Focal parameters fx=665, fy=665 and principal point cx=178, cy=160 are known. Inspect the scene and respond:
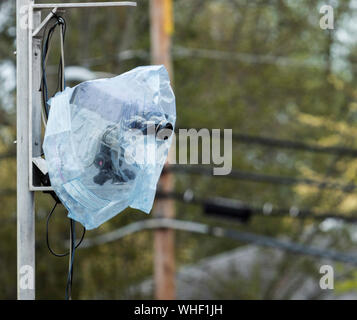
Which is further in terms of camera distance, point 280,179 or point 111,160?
point 280,179

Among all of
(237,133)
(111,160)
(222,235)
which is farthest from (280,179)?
(111,160)

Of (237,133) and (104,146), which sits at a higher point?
(237,133)

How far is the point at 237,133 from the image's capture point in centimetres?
1416

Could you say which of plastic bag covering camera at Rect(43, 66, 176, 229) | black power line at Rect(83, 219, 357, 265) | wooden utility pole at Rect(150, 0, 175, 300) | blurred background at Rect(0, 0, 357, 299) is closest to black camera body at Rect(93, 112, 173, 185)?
plastic bag covering camera at Rect(43, 66, 176, 229)

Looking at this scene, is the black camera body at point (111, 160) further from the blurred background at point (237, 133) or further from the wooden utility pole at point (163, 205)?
the blurred background at point (237, 133)

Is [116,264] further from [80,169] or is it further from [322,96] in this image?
[80,169]

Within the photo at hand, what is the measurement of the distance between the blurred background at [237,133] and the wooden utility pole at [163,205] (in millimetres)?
1943

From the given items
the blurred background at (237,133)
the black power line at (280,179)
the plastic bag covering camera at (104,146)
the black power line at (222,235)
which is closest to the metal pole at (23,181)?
the plastic bag covering camera at (104,146)

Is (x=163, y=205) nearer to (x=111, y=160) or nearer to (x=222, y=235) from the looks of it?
(x=222, y=235)

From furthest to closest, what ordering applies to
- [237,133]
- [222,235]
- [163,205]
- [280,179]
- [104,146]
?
[237,133]
[163,205]
[222,235]
[280,179]
[104,146]

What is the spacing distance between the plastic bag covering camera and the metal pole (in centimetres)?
15

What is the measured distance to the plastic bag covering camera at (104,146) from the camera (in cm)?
262

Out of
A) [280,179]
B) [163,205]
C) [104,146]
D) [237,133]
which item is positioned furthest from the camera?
[237,133]

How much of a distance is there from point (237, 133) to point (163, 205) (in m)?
4.75
